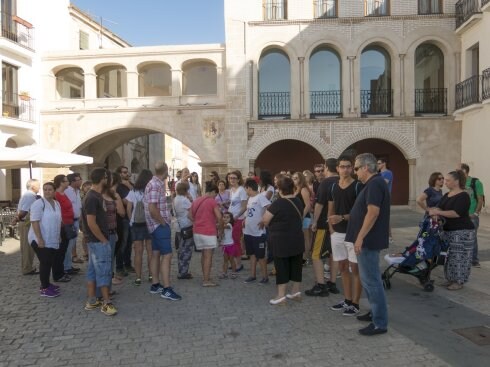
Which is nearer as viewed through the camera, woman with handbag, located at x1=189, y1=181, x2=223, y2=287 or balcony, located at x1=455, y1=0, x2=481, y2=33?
woman with handbag, located at x1=189, y1=181, x2=223, y2=287

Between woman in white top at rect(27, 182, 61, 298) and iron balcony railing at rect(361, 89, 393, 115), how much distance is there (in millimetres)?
14751

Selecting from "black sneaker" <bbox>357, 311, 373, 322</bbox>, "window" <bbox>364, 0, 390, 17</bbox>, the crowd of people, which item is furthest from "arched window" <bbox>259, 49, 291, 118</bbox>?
"black sneaker" <bbox>357, 311, 373, 322</bbox>

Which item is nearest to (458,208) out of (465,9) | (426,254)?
(426,254)

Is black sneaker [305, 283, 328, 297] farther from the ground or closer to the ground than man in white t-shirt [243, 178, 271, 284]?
closer to the ground

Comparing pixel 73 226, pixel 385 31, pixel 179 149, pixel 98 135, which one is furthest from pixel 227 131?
pixel 179 149

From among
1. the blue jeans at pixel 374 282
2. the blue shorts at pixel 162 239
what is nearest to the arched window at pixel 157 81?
the blue shorts at pixel 162 239

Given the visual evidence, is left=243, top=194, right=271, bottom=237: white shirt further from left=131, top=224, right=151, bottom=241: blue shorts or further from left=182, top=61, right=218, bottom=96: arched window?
left=182, top=61, right=218, bottom=96: arched window

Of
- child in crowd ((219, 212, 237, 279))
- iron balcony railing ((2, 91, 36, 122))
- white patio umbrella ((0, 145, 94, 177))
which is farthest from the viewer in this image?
iron balcony railing ((2, 91, 36, 122))

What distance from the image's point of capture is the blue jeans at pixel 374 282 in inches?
178

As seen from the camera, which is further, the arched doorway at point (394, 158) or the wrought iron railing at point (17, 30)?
the arched doorway at point (394, 158)

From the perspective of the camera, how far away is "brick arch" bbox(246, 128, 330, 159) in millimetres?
17891

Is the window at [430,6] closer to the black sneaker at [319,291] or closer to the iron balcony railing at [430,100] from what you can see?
the iron balcony railing at [430,100]

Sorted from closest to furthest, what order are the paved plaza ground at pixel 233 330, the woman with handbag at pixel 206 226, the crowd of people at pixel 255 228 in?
the paved plaza ground at pixel 233 330
the crowd of people at pixel 255 228
the woman with handbag at pixel 206 226

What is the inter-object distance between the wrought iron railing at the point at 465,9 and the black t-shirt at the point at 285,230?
563 inches
